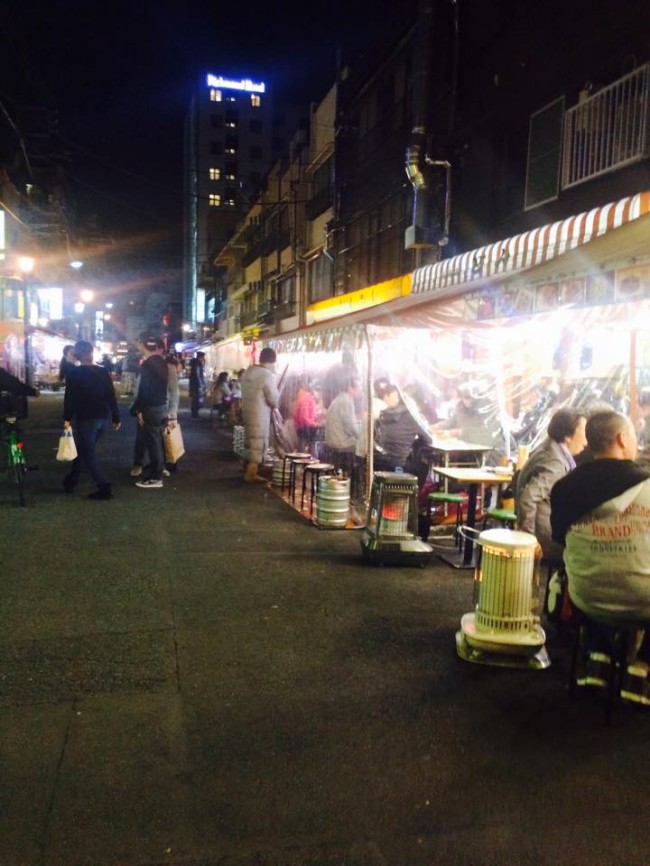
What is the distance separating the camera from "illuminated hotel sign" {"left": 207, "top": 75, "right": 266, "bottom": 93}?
93875 millimetres

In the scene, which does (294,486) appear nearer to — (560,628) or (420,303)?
(420,303)

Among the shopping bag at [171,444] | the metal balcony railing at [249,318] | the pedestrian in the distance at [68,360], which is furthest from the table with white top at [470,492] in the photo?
the metal balcony railing at [249,318]

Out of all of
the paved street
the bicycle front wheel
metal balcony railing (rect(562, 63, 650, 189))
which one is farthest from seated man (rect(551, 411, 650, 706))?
the bicycle front wheel

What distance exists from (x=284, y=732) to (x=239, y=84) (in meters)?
105

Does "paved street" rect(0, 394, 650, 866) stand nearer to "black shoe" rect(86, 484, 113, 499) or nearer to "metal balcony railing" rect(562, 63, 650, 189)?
"black shoe" rect(86, 484, 113, 499)

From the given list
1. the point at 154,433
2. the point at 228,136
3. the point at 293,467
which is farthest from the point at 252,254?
the point at 228,136

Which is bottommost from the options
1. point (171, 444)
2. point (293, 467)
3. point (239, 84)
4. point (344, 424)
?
point (293, 467)

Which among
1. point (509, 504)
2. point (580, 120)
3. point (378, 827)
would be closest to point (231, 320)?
point (580, 120)

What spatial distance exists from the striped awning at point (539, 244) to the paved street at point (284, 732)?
12.6ft

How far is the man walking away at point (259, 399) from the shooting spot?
10755mm

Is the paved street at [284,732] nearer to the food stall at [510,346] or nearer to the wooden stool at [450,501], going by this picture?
the wooden stool at [450,501]

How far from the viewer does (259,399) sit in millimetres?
10836

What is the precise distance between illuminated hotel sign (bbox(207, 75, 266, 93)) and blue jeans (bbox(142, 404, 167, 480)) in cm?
9600

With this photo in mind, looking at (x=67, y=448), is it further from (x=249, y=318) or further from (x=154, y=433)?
(x=249, y=318)
